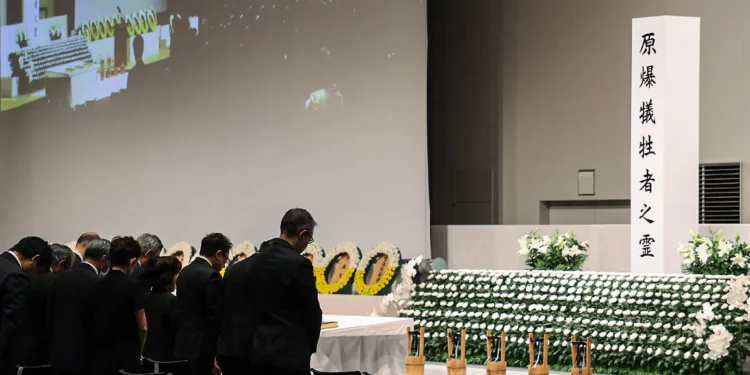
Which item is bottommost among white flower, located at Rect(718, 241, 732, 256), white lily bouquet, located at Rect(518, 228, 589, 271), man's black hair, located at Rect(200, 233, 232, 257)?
white lily bouquet, located at Rect(518, 228, 589, 271)

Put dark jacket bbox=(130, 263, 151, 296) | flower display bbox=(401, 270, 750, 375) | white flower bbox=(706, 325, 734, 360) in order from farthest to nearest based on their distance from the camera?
flower display bbox=(401, 270, 750, 375) < white flower bbox=(706, 325, 734, 360) < dark jacket bbox=(130, 263, 151, 296)

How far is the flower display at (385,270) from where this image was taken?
11.6m

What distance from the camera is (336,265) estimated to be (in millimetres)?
12258

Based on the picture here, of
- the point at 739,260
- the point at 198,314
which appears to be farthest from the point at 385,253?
the point at 198,314

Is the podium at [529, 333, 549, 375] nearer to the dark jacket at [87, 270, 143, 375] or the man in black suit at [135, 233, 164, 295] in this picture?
the man in black suit at [135, 233, 164, 295]

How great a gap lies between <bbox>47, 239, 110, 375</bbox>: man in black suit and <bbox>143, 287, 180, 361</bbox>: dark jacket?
0.38 meters

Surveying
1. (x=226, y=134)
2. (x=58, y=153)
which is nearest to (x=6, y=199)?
(x=58, y=153)

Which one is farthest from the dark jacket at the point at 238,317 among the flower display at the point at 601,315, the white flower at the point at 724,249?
the white flower at the point at 724,249

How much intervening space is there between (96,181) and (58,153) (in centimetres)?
80

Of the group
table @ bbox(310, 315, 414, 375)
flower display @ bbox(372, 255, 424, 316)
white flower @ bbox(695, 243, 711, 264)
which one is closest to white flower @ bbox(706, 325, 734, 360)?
white flower @ bbox(695, 243, 711, 264)

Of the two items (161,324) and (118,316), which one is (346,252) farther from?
(118,316)

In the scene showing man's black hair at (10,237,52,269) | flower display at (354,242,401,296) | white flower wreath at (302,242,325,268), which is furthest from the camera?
white flower wreath at (302,242,325,268)

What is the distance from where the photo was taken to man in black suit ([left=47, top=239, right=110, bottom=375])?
18.0 feet

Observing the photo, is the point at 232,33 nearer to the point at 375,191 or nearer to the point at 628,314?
the point at 375,191
